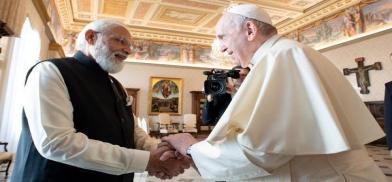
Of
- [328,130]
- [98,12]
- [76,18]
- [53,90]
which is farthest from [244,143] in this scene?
[76,18]

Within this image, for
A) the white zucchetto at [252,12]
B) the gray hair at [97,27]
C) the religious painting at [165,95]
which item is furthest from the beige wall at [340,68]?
the gray hair at [97,27]

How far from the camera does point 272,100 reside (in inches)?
53.3

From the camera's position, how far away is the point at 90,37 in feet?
7.03

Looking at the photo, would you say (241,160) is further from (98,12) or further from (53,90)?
(98,12)

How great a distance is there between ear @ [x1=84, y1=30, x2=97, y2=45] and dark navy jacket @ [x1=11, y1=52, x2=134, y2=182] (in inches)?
4.8

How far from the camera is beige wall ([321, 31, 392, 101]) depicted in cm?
1037

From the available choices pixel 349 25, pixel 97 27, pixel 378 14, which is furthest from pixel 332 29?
pixel 97 27

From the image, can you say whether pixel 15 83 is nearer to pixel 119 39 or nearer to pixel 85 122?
pixel 119 39

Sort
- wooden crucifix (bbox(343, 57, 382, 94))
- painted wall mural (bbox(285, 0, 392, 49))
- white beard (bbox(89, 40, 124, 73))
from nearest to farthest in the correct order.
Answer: white beard (bbox(89, 40, 124, 73)) < painted wall mural (bbox(285, 0, 392, 49)) < wooden crucifix (bbox(343, 57, 382, 94))

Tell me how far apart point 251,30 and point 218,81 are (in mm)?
910

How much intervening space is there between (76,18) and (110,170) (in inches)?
533

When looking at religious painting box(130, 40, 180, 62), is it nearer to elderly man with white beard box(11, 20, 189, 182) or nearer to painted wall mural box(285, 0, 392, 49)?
painted wall mural box(285, 0, 392, 49)

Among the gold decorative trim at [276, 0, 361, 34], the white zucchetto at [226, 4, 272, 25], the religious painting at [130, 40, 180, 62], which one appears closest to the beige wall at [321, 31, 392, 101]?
the gold decorative trim at [276, 0, 361, 34]

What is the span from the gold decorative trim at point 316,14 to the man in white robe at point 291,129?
11775mm
